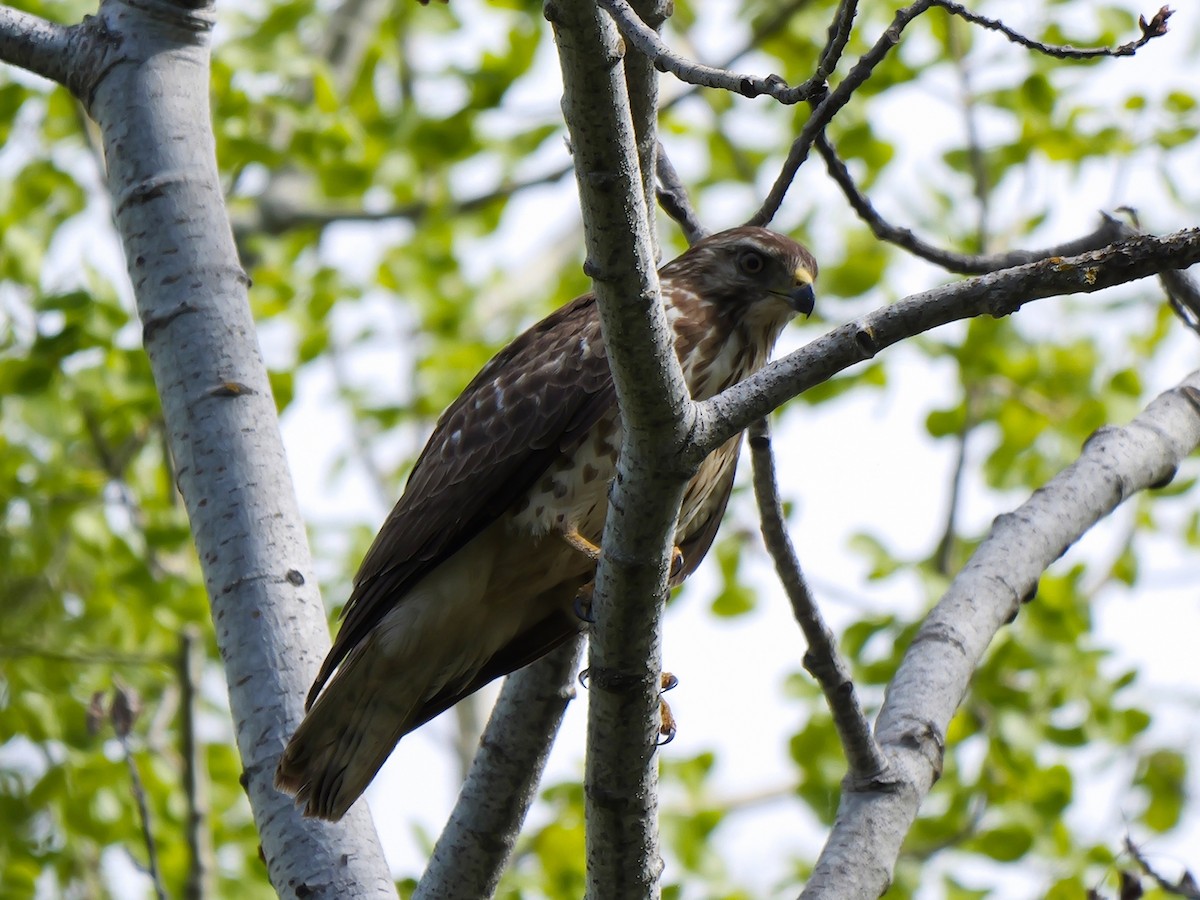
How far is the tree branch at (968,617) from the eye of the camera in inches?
112

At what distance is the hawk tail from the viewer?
2.85m

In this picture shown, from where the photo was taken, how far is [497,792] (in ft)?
10.2

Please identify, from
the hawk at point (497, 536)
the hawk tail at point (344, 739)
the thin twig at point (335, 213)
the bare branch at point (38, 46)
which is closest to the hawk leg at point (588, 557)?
the hawk at point (497, 536)

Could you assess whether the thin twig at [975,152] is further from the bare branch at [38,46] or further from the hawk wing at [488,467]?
the bare branch at [38,46]

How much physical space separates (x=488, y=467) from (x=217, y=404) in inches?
28.4

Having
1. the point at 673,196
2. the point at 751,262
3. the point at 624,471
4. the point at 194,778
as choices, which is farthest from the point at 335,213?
the point at 624,471

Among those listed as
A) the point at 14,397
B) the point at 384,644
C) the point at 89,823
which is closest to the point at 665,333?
the point at 384,644

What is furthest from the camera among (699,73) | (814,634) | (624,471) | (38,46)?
(38,46)

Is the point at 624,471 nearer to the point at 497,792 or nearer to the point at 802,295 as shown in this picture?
the point at 497,792

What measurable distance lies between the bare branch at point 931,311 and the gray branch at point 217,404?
116cm

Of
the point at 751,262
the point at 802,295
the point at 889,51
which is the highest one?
the point at 751,262

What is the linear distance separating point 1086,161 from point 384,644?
14.2ft

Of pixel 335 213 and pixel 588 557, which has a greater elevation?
pixel 335 213

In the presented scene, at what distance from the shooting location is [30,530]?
5.44m
